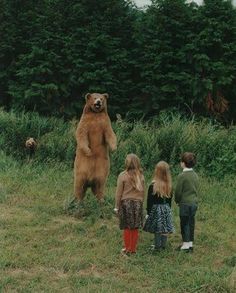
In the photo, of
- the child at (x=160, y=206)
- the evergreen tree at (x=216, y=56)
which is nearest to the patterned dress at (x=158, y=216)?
the child at (x=160, y=206)

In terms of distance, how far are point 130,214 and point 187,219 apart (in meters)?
0.74

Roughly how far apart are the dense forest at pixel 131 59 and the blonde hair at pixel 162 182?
365 inches

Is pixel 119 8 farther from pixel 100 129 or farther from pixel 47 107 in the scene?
pixel 100 129

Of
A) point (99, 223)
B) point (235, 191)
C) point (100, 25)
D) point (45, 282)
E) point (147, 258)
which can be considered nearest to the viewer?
point (45, 282)

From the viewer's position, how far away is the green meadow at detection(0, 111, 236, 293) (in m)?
5.84

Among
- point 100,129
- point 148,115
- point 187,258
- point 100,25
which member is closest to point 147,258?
point 187,258

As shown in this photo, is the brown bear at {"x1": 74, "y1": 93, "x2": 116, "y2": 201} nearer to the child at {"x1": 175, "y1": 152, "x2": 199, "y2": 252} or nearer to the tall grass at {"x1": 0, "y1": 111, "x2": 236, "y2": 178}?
the child at {"x1": 175, "y1": 152, "x2": 199, "y2": 252}

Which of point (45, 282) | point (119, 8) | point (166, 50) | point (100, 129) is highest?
point (119, 8)

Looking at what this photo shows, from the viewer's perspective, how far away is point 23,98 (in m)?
17.1

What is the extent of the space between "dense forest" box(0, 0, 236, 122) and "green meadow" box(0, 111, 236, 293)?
3.66 metres

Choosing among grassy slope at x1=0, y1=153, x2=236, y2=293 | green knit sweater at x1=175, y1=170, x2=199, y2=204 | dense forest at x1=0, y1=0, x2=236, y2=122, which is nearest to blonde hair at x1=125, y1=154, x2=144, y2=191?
green knit sweater at x1=175, y1=170, x2=199, y2=204

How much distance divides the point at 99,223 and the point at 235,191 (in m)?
3.07

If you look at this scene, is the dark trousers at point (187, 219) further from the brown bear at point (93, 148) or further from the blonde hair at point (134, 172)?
the brown bear at point (93, 148)

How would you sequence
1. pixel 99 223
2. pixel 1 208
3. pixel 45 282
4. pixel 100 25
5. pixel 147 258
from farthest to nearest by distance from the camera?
pixel 100 25 → pixel 1 208 → pixel 99 223 → pixel 147 258 → pixel 45 282
